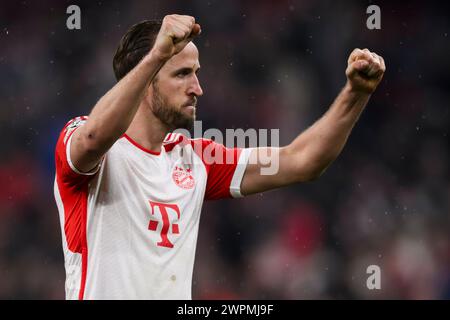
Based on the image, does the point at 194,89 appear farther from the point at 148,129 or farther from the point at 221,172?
the point at 221,172

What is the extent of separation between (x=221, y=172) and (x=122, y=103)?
3.25 feet

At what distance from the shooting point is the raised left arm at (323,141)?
2.88m

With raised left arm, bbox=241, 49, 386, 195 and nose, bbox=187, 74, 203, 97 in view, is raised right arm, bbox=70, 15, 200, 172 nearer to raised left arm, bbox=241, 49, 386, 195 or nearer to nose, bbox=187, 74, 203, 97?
nose, bbox=187, 74, 203, 97

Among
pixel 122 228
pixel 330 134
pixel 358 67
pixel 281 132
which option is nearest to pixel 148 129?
pixel 122 228

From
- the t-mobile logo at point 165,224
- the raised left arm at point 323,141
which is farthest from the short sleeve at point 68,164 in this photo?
the raised left arm at point 323,141

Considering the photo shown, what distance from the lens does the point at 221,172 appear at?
3361 mm

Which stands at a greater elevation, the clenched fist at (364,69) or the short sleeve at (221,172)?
the clenched fist at (364,69)

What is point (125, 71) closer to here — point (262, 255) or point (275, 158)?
point (275, 158)

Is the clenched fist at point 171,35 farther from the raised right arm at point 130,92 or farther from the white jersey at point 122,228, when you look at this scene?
the white jersey at point 122,228

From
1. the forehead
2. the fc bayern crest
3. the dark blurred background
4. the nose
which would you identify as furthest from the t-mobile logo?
the dark blurred background

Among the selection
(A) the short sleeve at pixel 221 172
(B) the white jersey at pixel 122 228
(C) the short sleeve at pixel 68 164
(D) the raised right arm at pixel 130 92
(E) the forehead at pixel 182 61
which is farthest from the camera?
(A) the short sleeve at pixel 221 172

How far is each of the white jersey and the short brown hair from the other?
38cm

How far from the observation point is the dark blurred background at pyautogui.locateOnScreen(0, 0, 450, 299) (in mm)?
6555
